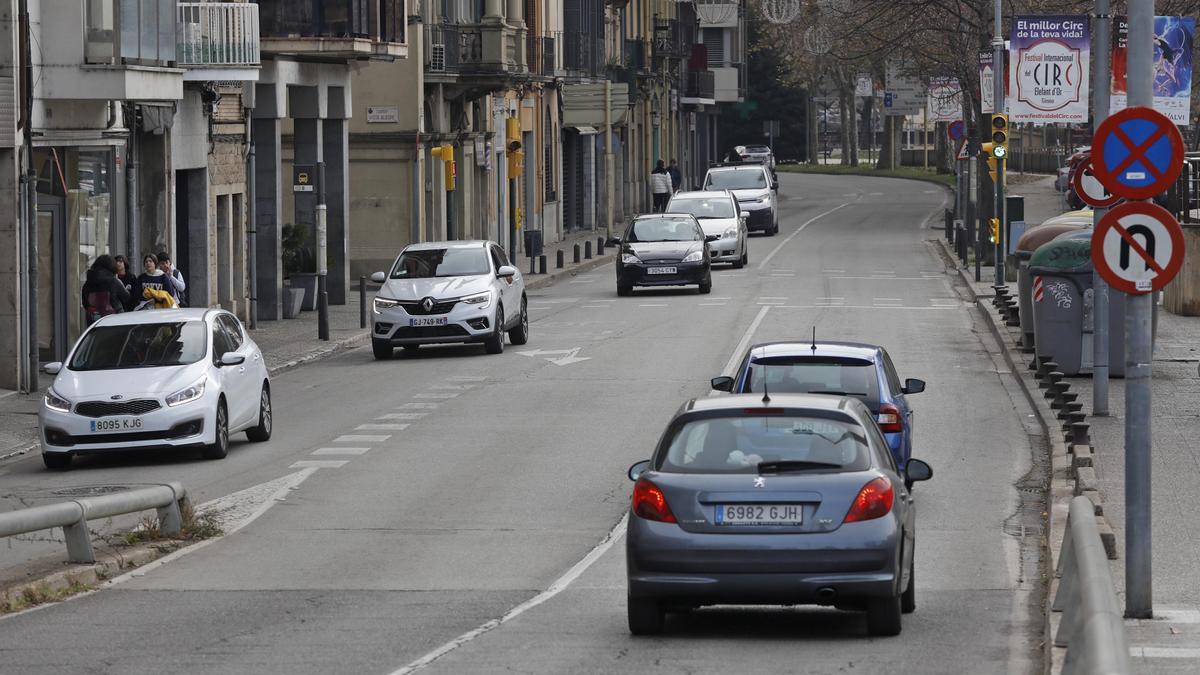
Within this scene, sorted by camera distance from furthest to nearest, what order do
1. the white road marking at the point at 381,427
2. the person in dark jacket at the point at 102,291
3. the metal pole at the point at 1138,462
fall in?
the person in dark jacket at the point at 102,291, the white road marking at the point at 381,427, the metal pole at the point at 1138,462

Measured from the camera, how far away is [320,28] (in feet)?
121

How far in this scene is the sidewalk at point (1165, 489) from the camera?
413 inches

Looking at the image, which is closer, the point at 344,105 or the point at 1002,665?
the point at 1002,665

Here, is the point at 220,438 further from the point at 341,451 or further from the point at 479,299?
the point at 479,299

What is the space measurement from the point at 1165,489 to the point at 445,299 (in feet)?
47.8

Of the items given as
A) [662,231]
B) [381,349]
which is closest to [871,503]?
[381,349]

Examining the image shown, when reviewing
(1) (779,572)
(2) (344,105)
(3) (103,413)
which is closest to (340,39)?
(2) (344,105)

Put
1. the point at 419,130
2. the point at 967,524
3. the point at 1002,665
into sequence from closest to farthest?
the point at 1002,665, the point at 967,524, the point at 419,130

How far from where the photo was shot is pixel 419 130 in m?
45.2

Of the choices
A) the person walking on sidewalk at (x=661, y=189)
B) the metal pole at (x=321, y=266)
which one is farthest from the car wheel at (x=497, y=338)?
the person walking on sidewalk at (x=661, y=189)

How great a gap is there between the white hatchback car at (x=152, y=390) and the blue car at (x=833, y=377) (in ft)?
18.9

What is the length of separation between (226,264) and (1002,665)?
25364 millimetres

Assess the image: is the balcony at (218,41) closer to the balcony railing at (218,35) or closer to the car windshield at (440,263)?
the balcony railing at (218,35)

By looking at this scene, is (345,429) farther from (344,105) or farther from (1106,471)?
(344,105)
